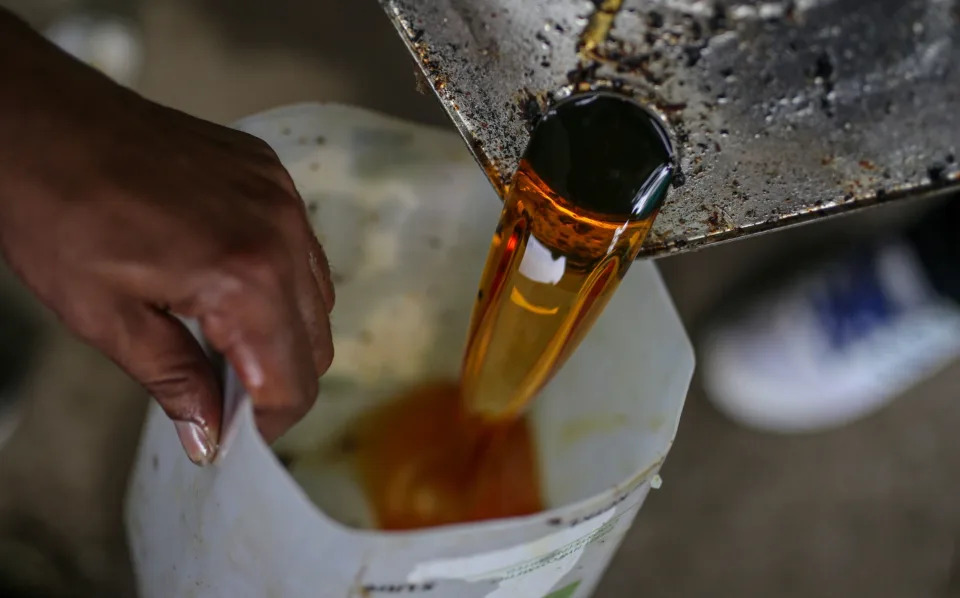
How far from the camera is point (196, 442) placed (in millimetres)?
406

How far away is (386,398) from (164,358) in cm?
28

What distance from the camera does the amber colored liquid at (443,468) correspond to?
2.00 feet

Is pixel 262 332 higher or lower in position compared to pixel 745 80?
lower

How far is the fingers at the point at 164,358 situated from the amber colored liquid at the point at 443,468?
23cm

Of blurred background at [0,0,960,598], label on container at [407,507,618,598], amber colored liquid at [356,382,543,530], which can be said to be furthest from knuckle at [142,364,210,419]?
blurred background at [0,0,960,598]

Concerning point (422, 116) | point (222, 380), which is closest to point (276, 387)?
point (222, 380)

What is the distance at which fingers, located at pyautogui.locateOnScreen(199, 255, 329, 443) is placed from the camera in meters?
0.36

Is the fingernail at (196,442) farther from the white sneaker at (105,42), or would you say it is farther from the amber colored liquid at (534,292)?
the white sneaker at (105,42)

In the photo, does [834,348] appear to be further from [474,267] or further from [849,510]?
[474,267]

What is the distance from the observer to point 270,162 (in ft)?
1.37

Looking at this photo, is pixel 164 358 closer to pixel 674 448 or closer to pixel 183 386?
pixel 183 386

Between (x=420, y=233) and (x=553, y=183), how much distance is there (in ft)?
0.90

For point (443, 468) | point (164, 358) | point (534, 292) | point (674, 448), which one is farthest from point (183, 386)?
point (674, 448)

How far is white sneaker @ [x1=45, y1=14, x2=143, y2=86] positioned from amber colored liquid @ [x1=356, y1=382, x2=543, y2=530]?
440 millimetres
